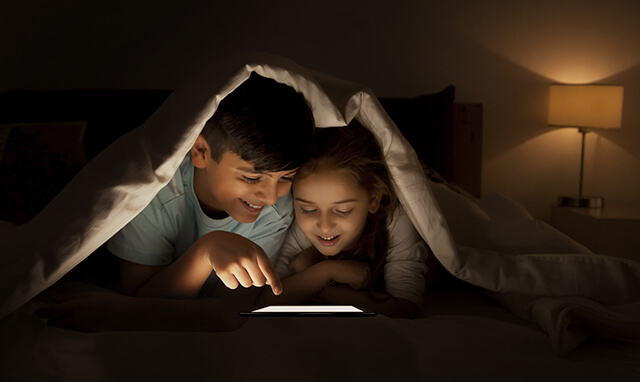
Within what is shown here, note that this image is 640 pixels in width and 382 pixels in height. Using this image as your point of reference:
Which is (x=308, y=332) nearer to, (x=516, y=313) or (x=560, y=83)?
(x=516, y=313)

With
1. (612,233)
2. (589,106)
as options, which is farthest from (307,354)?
(589,106)

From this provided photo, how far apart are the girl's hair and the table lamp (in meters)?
1.58

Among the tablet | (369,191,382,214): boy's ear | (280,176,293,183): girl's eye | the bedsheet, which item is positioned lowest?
the bedsheet

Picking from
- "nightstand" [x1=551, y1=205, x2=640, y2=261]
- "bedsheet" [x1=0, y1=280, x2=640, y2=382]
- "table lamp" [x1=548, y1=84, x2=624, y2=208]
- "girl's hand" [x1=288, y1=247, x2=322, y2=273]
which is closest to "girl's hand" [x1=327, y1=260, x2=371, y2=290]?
"girl's hand" [x1=288, y1=247, x2=322, y2=273]

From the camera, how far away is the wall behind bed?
240 cm

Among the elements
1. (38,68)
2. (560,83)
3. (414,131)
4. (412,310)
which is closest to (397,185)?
(412,310)

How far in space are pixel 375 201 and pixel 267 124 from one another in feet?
1.08

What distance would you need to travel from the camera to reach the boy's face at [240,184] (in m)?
0.96

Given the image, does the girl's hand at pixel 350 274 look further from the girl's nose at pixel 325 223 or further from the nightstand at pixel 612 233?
the nightstand at pixel 612 233

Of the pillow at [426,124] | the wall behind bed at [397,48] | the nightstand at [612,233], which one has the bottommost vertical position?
the nightstand at [612,233]

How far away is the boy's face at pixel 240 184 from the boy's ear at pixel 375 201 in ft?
0.63

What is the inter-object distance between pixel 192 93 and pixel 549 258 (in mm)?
705

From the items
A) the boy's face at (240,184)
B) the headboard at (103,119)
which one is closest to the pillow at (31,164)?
the headboard at (103,119)

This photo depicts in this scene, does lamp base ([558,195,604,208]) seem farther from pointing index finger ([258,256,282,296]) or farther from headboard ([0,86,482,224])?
pointing index finger ([258,256,282,296])
